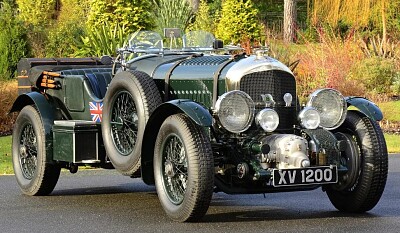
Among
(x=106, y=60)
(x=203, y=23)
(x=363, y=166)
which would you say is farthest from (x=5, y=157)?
(x=203, y=23)

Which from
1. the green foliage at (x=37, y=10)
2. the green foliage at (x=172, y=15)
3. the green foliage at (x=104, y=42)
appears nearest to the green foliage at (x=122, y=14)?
the green foliage at (x=104, y=42)

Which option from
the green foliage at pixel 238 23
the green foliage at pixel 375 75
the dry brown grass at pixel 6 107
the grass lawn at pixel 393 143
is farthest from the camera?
the green foliage at pixel 238 23

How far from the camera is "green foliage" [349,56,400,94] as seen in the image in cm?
2312

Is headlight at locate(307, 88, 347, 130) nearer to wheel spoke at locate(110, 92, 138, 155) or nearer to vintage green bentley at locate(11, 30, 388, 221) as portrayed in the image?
vintage green bentley at locate(11, 30, 388, 221)

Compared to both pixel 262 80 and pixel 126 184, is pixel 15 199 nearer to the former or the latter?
pixel 126 184

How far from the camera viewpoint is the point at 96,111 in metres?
10.5

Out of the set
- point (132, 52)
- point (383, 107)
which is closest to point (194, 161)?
point (132, 52)

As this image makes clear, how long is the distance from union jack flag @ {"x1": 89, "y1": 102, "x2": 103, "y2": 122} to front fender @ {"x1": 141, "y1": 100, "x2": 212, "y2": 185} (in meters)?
1.27

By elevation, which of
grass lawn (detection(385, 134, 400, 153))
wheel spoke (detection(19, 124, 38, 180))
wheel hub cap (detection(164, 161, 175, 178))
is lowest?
grass lawn (detection(385, 134, 400, 153))

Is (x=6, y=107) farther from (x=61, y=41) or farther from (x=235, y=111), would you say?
(x=235, y=111)

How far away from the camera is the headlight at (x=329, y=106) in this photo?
912cm

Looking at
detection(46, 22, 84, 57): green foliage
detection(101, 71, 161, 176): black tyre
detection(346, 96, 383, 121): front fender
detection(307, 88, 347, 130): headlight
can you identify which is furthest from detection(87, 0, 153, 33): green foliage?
detection(307, 88, 347, 130): headlight

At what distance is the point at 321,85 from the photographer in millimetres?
21688

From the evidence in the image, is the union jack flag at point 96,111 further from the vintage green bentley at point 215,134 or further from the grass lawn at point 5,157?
the grass lawn at point 5,157
